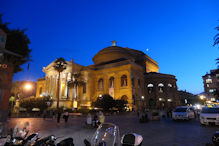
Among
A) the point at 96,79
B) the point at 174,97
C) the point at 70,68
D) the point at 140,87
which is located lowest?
→ the point at 174,97

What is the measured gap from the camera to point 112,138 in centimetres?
355

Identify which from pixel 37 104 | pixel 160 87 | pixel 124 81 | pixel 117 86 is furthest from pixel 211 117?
pixel 160 87

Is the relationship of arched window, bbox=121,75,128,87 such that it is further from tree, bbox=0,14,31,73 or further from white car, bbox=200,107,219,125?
white car, bbox=200,107,219,125

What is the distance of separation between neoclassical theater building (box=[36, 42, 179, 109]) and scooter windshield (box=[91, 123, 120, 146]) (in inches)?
1406

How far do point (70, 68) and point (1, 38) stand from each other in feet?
114

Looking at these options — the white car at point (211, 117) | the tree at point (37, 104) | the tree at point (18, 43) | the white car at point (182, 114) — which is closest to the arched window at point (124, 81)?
the tree at point (37, 104)

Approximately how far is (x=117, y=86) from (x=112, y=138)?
1576 inches

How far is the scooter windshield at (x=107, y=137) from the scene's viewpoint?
3426mm

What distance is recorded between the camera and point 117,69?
146 feet

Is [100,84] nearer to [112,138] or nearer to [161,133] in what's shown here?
[161,133]

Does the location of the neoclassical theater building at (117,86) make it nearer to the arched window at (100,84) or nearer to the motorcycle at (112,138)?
the arched window at (100,84)

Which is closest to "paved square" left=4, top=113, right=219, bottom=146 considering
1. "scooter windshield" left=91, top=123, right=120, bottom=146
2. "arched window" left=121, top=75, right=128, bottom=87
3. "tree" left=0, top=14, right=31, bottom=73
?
"scooter windshield" left=91, top=123, right=120, bottom=146

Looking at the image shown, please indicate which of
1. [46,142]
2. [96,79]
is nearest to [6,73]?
[46,142]

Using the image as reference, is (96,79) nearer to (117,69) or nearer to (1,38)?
(117,69)
